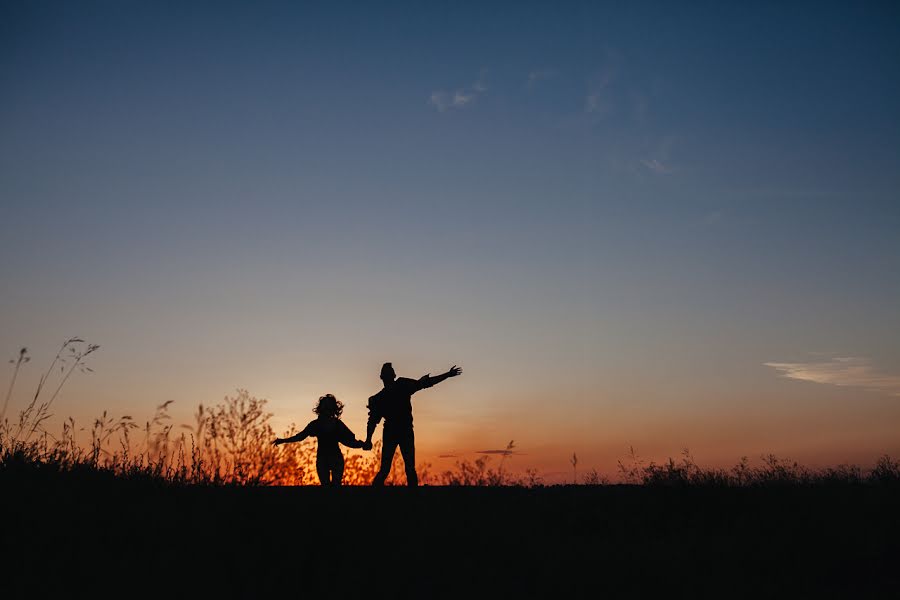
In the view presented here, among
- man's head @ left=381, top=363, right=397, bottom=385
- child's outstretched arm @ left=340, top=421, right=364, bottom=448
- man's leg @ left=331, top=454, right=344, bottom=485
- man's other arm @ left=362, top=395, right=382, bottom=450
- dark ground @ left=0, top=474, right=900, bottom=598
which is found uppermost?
man's head @ left=381, top=363, right=397, bottom=385

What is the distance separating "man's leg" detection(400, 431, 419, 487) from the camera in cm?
1085

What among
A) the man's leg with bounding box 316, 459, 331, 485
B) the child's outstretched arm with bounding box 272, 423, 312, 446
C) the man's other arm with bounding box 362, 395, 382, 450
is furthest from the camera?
the man's other arm with bounding box 362, 395, 382, 450

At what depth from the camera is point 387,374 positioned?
1156 cm

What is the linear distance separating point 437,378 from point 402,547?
571 centimetres

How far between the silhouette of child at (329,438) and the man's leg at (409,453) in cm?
70

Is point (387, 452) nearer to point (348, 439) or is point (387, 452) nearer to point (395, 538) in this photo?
point (348, 439)

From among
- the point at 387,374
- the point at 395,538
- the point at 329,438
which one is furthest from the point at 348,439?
the point at 395,538

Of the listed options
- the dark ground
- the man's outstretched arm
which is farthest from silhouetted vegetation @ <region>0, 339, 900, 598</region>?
the man's outstretched arm

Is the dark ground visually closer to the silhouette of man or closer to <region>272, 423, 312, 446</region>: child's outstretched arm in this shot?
<region>272, 423, 312, 446</region>: child's outstretched arm

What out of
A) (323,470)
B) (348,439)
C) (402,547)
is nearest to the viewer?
(402,547)

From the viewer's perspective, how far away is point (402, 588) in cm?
491

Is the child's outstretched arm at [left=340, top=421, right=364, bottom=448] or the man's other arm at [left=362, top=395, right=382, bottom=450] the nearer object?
the child's outstretched arm at [left=340, top=421, right=364, bottom=448]

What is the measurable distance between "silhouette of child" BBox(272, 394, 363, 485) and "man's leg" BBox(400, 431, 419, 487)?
70cm

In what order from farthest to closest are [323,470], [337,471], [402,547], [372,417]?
[372,417] < [337,471] < [323,470] < [402,547]
